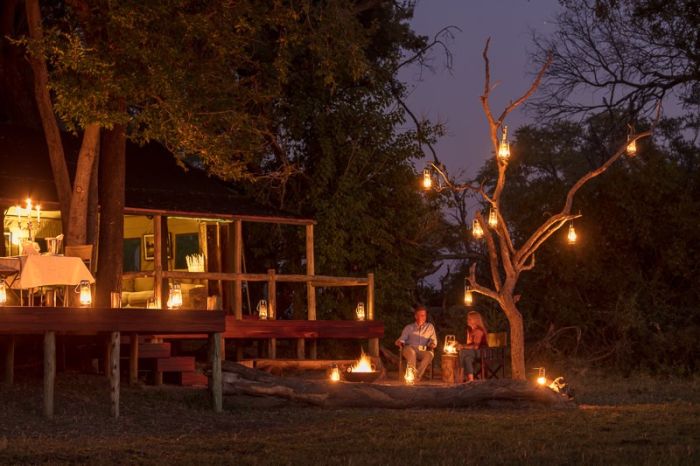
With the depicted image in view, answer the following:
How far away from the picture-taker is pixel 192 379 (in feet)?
46.2

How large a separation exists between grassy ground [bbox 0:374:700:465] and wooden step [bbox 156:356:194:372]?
2.80 ft

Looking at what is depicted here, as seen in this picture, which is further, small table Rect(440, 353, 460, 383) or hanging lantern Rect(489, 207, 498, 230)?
hanging lantern Rect(489, 207, 498, 230)

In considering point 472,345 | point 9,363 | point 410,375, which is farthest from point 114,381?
point 472,345

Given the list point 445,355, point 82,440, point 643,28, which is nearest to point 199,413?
point 82,440

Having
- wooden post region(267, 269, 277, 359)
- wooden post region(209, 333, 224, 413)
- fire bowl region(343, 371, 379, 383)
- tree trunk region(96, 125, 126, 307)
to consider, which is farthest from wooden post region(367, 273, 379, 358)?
wooden post region(209, 333, 224, 413)

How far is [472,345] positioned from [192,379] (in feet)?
12.6

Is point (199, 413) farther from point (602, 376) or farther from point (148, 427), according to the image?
point (602, 376)

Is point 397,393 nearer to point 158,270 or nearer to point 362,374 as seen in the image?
point 362,374

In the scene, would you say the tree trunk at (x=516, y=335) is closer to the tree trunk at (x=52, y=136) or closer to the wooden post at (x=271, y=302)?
the wooden post at (x=271, y=302)

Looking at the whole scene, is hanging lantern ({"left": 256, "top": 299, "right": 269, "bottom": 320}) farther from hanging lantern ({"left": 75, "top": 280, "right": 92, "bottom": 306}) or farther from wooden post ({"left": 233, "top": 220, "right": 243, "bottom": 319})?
hanging lantern ({"left": 75, "top": 280, "right": 92, "bottom": 306})

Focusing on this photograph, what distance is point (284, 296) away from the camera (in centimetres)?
2117

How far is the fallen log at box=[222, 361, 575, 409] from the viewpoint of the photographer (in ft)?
39.8

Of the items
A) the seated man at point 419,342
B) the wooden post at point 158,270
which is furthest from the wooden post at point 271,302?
the seated man at point 419,342

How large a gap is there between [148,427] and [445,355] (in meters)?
5.94
